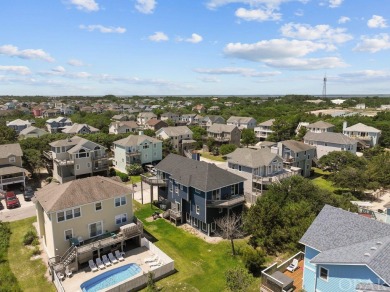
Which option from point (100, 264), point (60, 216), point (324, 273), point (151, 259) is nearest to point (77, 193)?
point (60, 216)

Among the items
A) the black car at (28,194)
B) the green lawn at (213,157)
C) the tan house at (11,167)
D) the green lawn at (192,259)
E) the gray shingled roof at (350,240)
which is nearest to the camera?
the gray shingled roof at (350,240)

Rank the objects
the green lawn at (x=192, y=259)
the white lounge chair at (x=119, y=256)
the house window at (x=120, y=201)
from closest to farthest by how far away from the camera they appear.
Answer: the green lawn at (x=192, y=259), the white lounge chair at (x=119, y=256), the house window at (x=120, y=201)

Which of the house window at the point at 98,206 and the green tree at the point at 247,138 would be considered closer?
the house window at the point at 98,206

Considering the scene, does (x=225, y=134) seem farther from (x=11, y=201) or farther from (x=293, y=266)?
(x=293, y=266)

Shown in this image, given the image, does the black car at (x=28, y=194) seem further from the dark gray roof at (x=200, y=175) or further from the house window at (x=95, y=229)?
the dark gray roof at (x=200, y=175)

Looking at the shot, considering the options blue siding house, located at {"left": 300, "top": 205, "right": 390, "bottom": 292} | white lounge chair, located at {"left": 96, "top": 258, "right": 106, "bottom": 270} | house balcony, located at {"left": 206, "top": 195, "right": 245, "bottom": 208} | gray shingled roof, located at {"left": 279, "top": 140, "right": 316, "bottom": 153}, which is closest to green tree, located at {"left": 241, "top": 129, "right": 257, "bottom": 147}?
gray shingled roof, located at {"left": 279, "top": 140, "right": 316, "bottom": 153}

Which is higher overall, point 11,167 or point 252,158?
point 252,158

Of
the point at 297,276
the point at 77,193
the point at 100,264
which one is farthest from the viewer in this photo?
the point at 77,193

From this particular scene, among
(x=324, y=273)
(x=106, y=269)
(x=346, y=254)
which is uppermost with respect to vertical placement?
(x=346, y=254)

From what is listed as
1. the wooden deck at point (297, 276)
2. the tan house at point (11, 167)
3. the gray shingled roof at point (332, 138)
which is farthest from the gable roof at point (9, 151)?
the gray shingled roof at point (332, 138)
